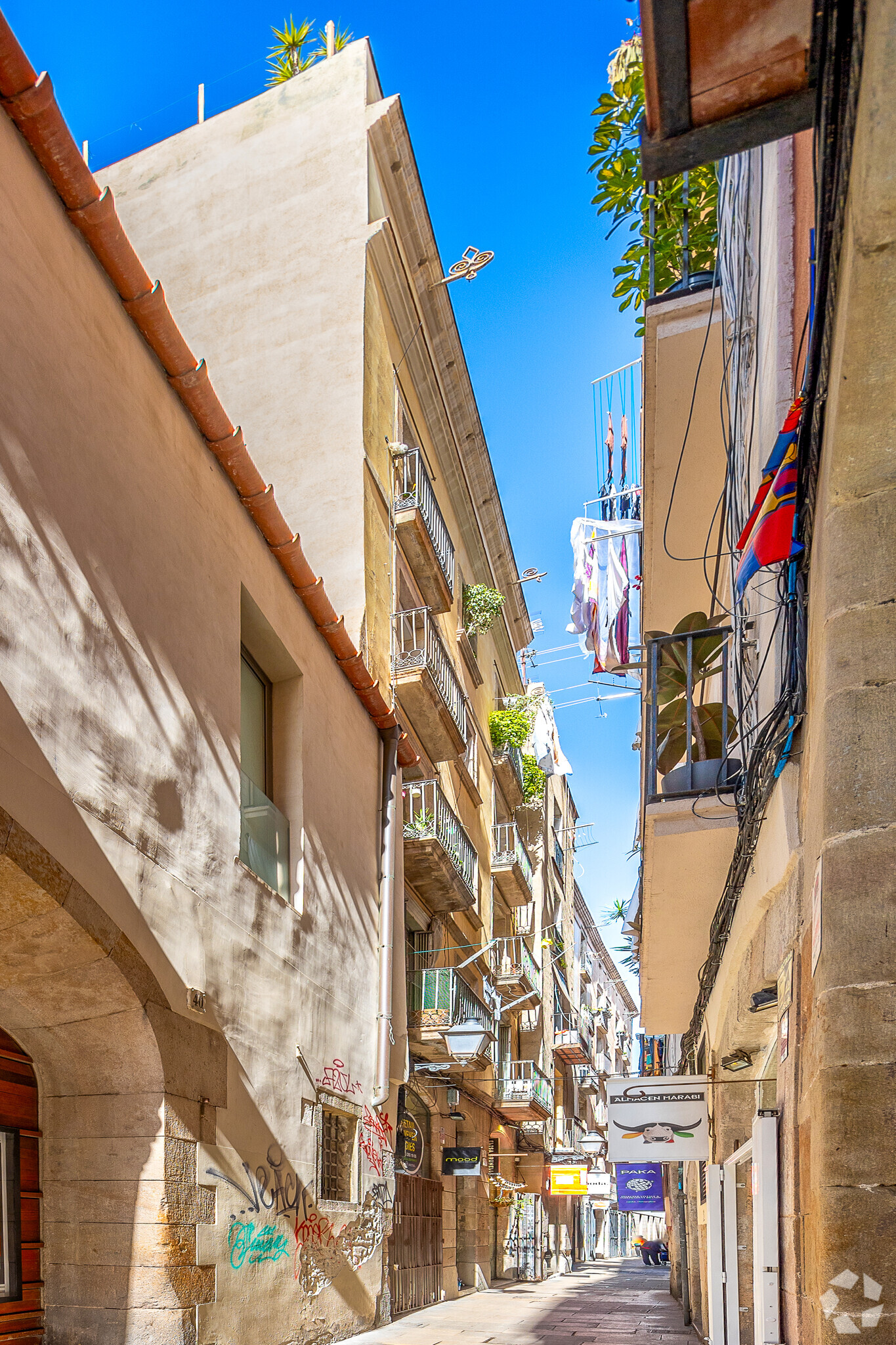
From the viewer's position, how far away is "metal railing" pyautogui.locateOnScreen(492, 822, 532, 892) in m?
24.4

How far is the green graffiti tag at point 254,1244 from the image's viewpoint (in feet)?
22.0

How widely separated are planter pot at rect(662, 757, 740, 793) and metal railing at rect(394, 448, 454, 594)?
961cm

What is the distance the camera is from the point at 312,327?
51.2 feet

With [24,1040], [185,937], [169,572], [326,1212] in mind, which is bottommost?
[326,1212]

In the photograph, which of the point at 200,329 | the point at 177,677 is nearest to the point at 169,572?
the point at 177,677

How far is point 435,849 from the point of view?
16.0 metres

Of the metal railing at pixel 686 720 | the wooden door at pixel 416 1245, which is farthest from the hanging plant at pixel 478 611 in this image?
the metal railing at pixel 686 720

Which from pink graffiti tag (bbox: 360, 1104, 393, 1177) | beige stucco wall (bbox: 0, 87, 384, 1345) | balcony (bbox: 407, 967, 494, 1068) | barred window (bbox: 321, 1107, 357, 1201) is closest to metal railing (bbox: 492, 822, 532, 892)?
balcony (bbox: 407, 967, 494, 1068)

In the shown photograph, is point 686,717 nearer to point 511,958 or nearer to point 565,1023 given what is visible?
point 511,958

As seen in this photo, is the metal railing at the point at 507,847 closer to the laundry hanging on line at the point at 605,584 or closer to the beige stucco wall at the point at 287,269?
the laundry hanging on line at the point at 605,584

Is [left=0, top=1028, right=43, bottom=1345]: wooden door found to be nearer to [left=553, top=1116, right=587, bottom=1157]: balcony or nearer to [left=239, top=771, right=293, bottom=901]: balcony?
[left=239, top=771, right=293, bottom=901]: balcony

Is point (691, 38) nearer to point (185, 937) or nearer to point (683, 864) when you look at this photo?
point (185, 937)

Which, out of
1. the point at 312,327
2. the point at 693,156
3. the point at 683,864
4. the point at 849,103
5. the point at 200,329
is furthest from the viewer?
the point at 200,329

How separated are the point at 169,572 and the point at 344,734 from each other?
A: 12.9ft
